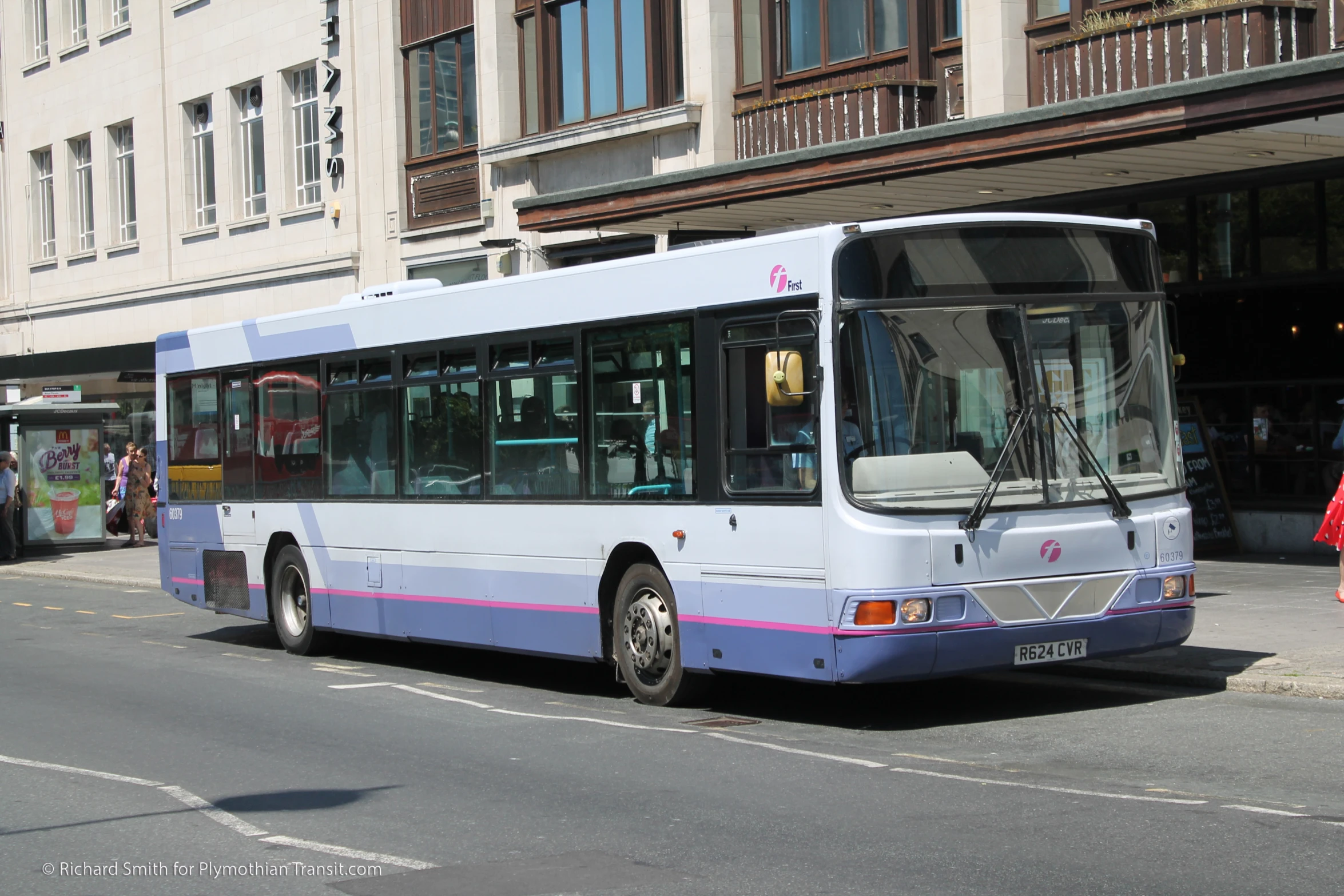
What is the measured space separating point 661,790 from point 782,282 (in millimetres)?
3197

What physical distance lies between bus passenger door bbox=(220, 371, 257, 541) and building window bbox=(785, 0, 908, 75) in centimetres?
950

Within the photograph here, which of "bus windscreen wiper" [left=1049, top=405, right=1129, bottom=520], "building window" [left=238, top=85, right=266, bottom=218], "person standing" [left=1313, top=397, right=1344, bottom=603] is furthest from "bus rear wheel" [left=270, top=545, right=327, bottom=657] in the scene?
"building window" [left=238, top=85, right=266, bottom=218]

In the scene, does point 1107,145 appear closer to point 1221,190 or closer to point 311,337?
point 1221,190

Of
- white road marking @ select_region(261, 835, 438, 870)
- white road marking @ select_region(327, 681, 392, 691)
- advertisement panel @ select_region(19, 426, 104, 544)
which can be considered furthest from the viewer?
advertisement panel @ select_region(19, 426, 104, 544)

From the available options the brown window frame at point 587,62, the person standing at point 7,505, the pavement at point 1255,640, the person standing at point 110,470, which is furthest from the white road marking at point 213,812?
the person standing at point 110,470

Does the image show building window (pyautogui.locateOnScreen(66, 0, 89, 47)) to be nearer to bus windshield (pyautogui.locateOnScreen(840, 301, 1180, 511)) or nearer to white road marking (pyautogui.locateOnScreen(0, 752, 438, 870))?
white road marking (pyautogui.locateOnScreen(0, 752, 438, 870))

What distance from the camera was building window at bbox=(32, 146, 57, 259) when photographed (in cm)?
4234

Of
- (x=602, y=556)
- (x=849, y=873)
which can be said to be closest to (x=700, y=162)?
(x=602, y=556)

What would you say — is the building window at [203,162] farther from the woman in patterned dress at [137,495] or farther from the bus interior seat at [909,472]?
the bus interior seat at [909,472]

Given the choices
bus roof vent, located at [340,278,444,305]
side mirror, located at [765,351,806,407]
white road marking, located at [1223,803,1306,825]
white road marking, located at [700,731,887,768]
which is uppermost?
bus roof vent, located at [340,278,444,305]

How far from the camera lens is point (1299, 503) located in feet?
59.0

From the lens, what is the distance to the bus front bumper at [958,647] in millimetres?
9180

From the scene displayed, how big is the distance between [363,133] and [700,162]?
9464 mm

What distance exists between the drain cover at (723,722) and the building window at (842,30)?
12.4m
